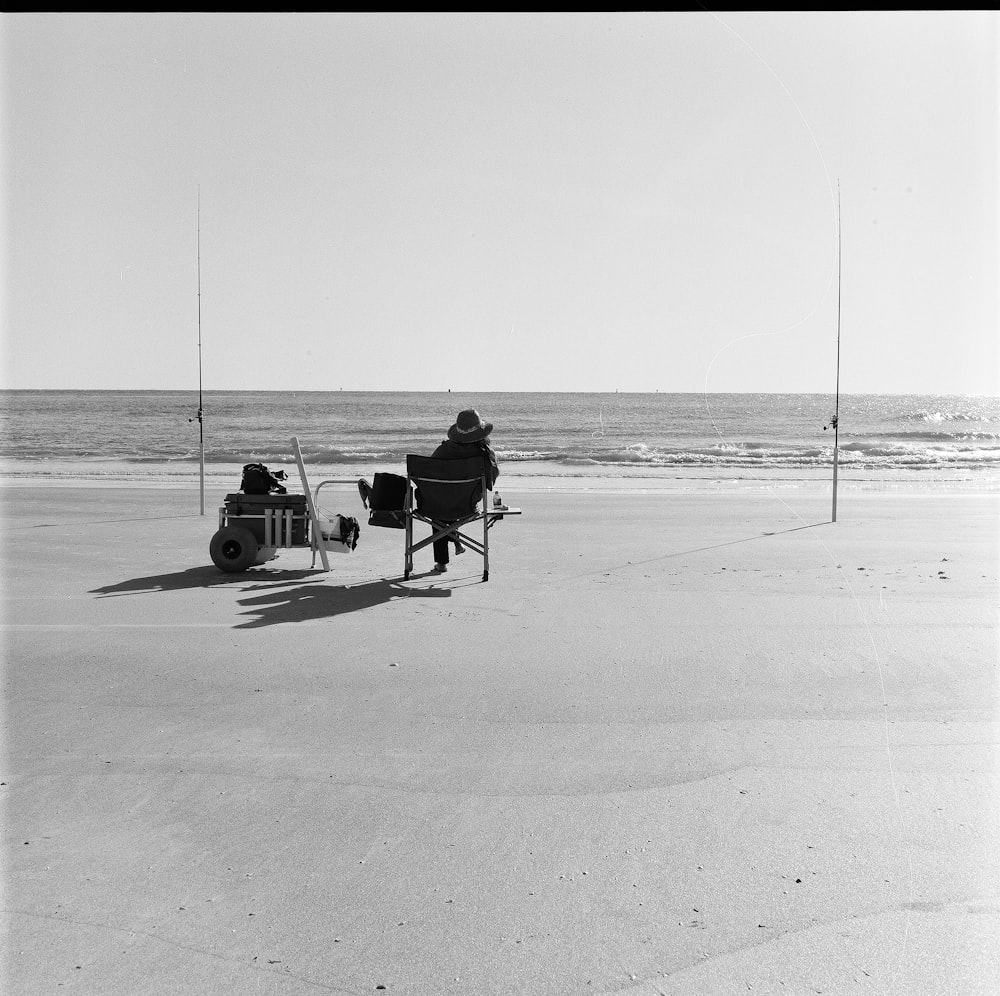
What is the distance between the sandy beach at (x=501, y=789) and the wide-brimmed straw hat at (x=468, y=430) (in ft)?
3.76

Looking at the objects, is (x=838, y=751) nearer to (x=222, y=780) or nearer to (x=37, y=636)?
(x=222, y=780)

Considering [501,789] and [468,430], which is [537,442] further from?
[501,789]

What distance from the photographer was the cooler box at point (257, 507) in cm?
700

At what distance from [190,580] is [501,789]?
4124 mm

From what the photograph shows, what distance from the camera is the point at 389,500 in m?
7.08

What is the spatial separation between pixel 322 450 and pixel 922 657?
28218 mm

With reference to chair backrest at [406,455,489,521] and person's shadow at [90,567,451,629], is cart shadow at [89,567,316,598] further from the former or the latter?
chair backrest at [406,455,489,521]

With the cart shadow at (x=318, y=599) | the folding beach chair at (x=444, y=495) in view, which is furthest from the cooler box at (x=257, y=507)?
the folding beach chair at (x=444, y=495)

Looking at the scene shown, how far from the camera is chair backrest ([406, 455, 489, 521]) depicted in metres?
6.85

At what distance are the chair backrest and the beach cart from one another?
0.62 m

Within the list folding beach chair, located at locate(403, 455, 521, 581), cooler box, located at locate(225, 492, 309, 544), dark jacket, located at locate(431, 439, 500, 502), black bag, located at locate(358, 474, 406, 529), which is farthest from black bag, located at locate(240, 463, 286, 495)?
dark jacket, located at locate(431, 439, 500, 502)

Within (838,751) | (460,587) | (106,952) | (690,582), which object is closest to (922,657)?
(838,751)

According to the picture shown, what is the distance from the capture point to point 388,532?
925 centimetres

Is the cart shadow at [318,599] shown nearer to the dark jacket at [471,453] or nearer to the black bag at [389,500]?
the black bag at [389,500]
